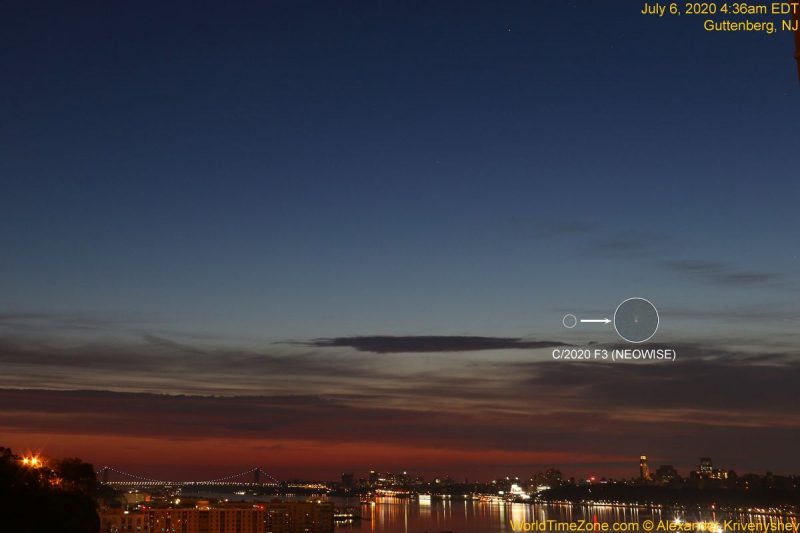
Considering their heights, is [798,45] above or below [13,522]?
above

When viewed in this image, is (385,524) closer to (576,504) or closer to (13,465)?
(576,504)

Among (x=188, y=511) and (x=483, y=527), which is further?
(x=483, y=527)

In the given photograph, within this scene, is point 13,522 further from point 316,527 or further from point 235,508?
point 316,527

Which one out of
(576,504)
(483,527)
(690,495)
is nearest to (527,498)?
(576,504)

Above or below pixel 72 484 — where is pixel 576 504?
below

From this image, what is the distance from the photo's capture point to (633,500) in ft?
287

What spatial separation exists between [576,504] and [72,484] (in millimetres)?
76804

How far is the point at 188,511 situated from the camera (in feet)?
173

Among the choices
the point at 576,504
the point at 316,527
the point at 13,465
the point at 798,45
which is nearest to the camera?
the point at 798,45

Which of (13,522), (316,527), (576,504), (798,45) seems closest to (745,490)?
(576,504)

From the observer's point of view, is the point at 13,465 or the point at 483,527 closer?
the point at 13,465

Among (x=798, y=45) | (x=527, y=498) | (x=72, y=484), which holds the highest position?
(x=798, y=45)

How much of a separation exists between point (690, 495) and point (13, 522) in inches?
2928

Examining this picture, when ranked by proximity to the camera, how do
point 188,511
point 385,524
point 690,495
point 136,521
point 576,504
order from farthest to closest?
point 576,504
point 690,495
point 385,524
point 188,511
point 136,521
